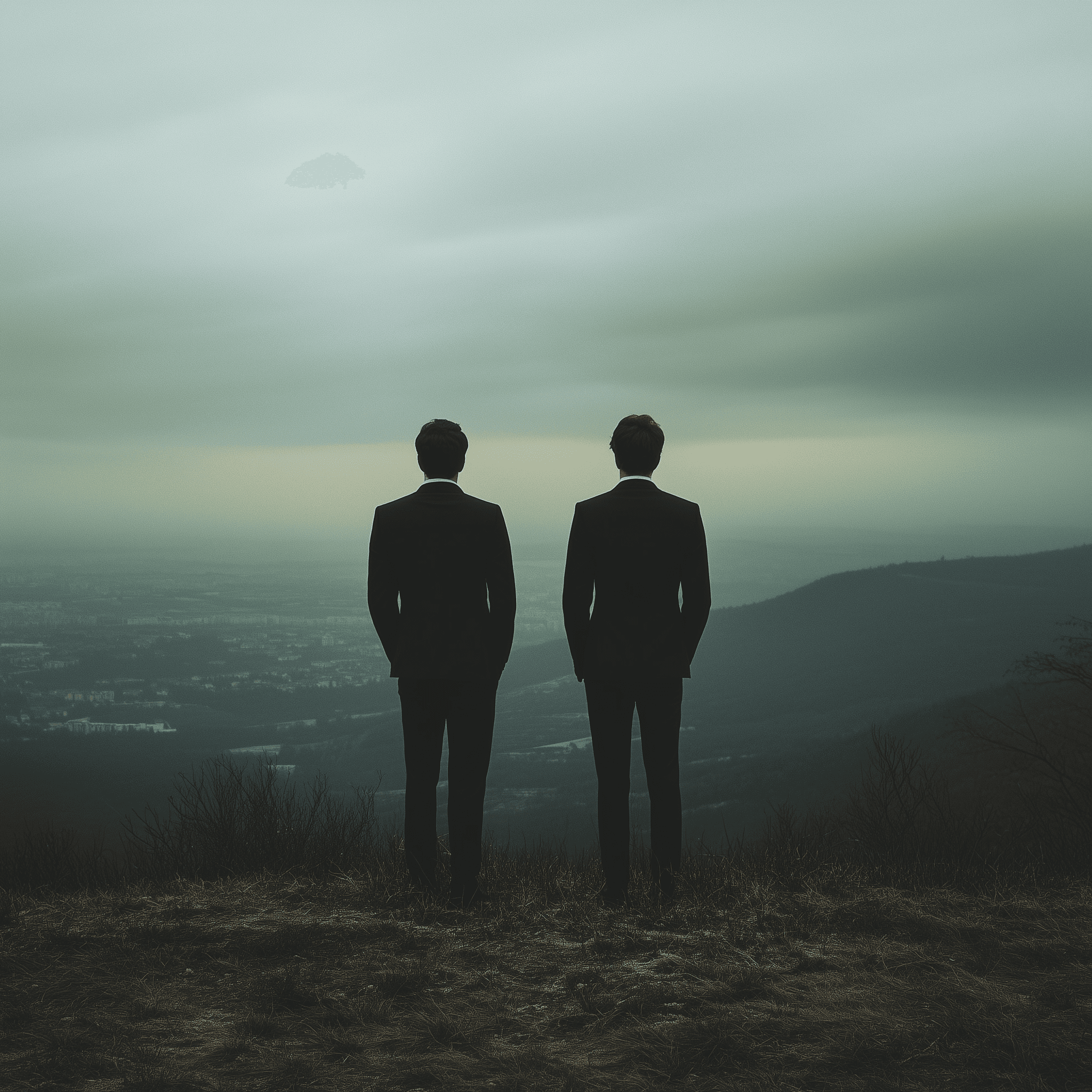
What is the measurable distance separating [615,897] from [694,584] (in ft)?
5.56

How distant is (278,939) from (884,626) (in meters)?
200

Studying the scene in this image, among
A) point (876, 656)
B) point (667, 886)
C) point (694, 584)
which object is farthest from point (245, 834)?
point (876, 656)

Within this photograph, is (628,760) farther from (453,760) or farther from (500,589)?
(500,589)

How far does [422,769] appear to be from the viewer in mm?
4789

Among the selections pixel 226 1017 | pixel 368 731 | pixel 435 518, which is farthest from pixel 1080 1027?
pixel 368 731

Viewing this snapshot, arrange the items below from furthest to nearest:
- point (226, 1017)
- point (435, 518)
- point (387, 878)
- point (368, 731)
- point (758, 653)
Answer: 1. point (758, 653)
2. point (368, 731)
3. point (387, 878)
4. point (435, 518)
5. point (226, 1017)

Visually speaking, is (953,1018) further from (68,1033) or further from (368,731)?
(368,731)

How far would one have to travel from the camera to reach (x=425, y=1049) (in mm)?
3064

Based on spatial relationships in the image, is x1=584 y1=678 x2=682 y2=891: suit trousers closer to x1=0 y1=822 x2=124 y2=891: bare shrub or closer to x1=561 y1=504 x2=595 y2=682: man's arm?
x1=561 y1=504 x2=595 y2=682: man's arm

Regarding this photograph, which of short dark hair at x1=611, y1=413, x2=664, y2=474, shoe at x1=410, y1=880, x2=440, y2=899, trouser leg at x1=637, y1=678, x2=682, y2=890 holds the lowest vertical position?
shoe at x1=410, y1=880, x2=440, y2=899

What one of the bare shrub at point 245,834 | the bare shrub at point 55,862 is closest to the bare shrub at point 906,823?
the bare shrub at point 245,834

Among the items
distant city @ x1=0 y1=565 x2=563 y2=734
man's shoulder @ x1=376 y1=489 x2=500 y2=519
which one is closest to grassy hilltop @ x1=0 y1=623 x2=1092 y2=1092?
man's shoulder @ x1=376 y1=489 x2=500 y2=519

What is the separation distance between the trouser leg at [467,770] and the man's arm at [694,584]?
1.07 m

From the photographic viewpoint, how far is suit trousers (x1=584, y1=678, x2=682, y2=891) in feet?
15.3
